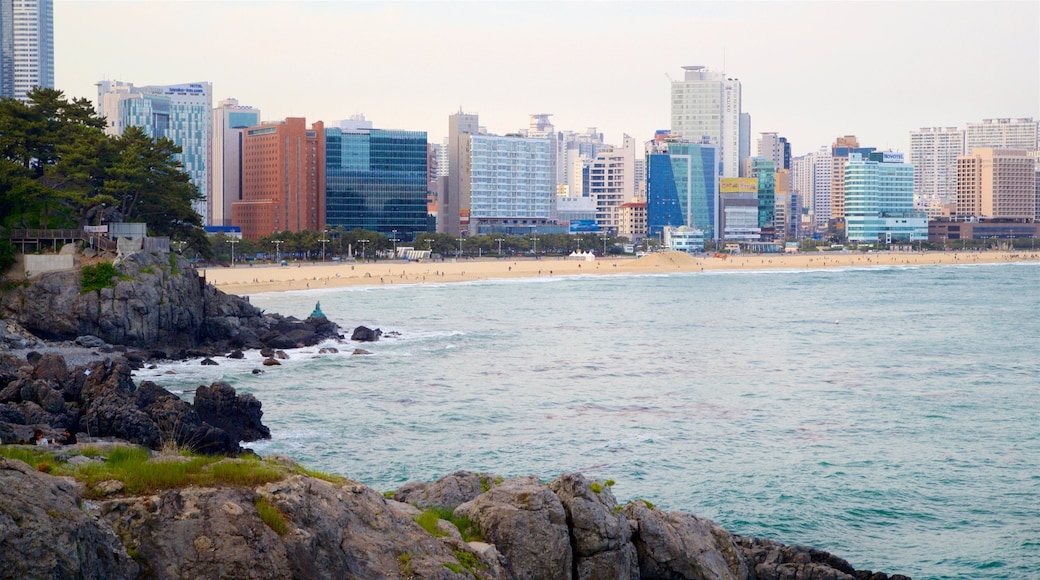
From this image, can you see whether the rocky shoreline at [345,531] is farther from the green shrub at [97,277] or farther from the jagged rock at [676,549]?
the green shrub at [97,277]

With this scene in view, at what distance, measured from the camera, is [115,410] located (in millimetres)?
25641

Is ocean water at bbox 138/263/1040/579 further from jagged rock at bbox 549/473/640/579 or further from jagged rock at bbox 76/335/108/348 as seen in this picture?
jagged rock at bbox 549/473/640/579

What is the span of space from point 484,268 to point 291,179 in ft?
181

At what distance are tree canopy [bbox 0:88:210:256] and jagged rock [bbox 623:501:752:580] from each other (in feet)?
139

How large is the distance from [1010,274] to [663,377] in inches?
4271

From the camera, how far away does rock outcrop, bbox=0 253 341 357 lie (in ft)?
144

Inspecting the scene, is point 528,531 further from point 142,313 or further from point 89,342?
point 142,313

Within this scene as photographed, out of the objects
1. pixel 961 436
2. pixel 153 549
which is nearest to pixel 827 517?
pixel 961 436

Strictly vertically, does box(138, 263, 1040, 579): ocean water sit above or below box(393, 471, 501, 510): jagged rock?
below

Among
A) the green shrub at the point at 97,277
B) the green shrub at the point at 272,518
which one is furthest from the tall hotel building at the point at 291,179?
the green shrub at the point at 272,518

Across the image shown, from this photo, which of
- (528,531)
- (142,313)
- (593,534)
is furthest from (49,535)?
(142,313)

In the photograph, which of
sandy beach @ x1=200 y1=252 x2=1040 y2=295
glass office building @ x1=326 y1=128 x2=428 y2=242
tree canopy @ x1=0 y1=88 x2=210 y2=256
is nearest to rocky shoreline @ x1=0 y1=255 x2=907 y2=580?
tree canopy @ x1=0 y1=88 x2=210 y2=256

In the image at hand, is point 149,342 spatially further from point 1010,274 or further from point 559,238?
point 559,238

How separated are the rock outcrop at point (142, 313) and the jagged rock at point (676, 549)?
3155cm
